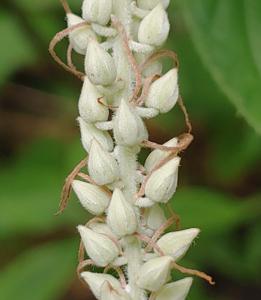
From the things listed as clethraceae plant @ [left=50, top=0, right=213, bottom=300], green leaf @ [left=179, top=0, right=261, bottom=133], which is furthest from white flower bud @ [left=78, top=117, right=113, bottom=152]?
green leaf @ [left=179, top=0, right=261, bottom=133]

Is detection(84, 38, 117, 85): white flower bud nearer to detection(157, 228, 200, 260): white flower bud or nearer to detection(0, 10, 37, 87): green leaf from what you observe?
detection(157, 228, 200, 260): white flower bud

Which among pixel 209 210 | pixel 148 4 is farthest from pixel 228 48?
pixel 209 210

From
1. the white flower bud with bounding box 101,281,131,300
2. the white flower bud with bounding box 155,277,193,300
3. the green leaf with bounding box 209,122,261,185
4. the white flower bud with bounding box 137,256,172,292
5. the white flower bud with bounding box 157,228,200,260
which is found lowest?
the green leaf with bounding box 209,122,261,185

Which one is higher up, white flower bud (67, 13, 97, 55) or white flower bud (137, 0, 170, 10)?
white flower bud (137, 0, 170, 10)

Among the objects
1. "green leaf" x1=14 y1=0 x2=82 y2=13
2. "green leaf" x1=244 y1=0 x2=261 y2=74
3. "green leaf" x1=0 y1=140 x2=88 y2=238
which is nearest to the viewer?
"green leaf" x1=244 y1=0 x2=261 y2=74

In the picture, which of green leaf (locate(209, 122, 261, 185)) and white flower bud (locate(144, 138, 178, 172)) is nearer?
white flower bud (locate(144, 138, 178, 172))

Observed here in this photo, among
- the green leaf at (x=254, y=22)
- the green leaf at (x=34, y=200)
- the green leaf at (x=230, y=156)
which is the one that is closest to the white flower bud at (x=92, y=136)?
the green leaf at (x=254, y=22)

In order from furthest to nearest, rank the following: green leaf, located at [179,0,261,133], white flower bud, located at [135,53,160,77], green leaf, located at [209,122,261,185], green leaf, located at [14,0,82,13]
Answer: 1. green leaf, located at [209,122,261,185]
2. green leaf, located at [14,0,82,13]
3. green leaf, located at [179,0,261,133]
4. white flower bud, located at [135,53,160,77]

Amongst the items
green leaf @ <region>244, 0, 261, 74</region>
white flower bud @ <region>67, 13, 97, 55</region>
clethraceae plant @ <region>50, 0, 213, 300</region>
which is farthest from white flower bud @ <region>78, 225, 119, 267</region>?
green leaf @ <region>244, 0, 261, 74</region>
